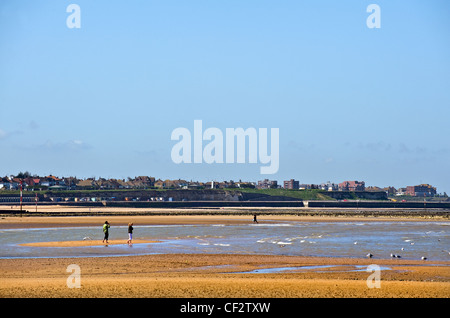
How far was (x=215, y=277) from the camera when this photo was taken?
2798 centimetres

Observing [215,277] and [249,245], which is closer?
[215,277]

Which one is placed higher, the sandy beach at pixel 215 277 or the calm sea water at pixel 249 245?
the sandy beach at pixel 215 277

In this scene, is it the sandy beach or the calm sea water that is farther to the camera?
the calm sea water

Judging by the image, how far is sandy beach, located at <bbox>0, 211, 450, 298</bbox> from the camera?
22188 mm

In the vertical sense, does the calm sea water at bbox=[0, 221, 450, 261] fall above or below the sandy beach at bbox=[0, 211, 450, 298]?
below

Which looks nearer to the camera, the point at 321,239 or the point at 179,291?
the point at 179,291

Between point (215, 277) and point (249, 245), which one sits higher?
point (215, 277)

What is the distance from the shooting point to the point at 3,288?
2302 cm

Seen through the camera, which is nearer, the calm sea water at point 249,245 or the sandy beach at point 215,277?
the sandy beach at point 215,277

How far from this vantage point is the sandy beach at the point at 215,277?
2219cm

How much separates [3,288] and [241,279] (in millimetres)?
9213
